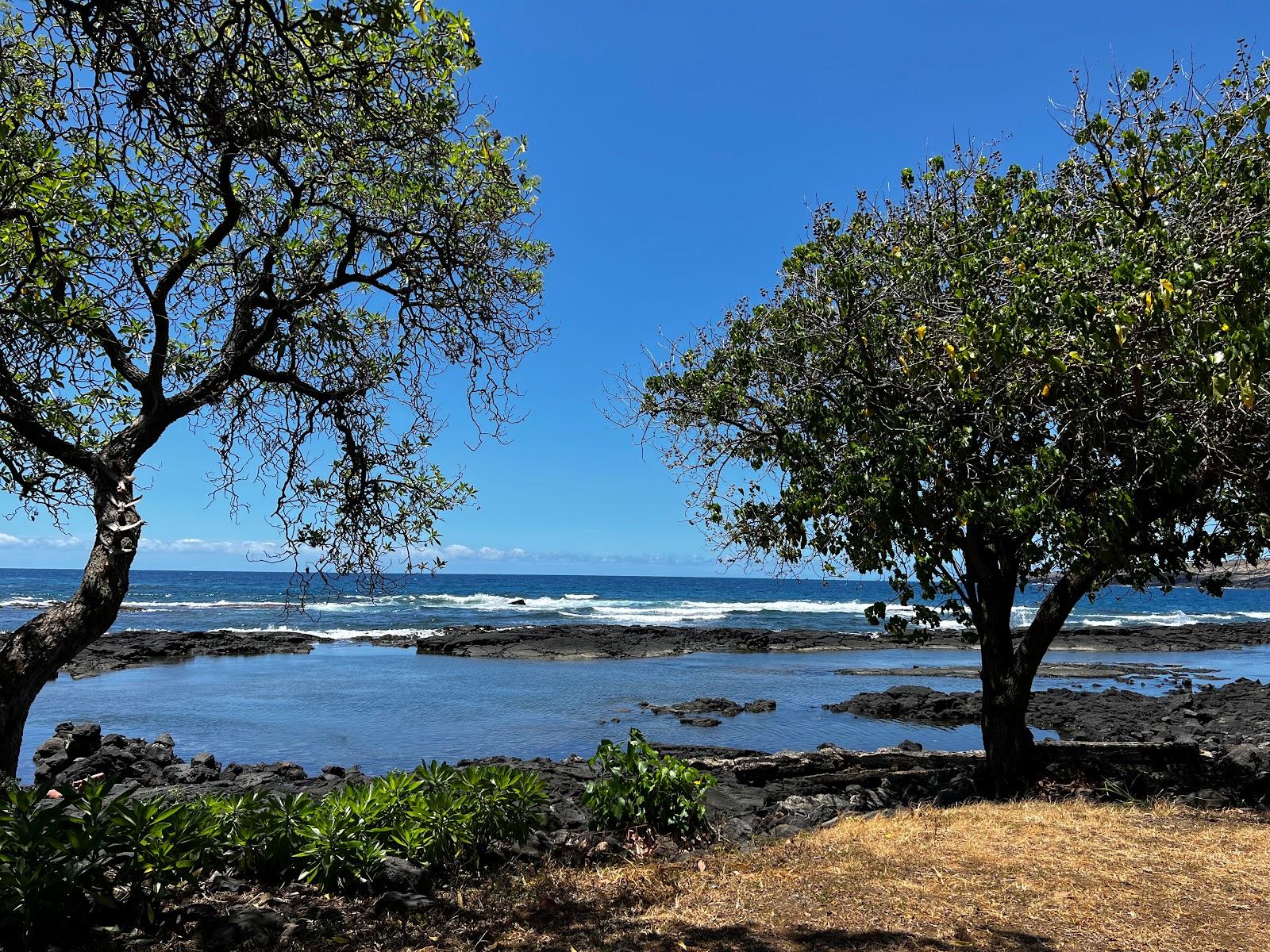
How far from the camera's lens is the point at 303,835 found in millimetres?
5715

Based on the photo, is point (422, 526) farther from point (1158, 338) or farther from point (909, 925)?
point (1158, 338)

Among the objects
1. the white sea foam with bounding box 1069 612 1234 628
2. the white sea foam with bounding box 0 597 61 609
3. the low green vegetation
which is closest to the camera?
the low green vegetation

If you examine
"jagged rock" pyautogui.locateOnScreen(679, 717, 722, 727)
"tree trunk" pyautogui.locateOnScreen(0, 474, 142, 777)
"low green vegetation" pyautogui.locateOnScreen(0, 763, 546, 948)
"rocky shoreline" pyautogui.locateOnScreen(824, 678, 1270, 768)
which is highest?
"tree trunk" pyautogui.locateOnScreen(0, 474, 142, 777)

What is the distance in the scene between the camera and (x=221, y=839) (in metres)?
5.65

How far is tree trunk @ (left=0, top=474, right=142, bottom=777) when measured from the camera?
534 cm

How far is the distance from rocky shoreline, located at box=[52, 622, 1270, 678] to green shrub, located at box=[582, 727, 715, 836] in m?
25.1

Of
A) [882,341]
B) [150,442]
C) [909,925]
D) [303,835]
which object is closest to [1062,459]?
[882,341]

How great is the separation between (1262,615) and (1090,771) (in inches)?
2711

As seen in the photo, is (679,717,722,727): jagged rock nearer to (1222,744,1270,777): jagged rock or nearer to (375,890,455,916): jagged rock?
(1222,744,1270,777): jagged rock

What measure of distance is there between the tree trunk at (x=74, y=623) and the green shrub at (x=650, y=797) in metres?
4.13

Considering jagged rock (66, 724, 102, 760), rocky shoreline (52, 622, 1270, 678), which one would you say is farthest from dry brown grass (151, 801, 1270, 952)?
rocky shoreline (52, 622, 1270, 678)

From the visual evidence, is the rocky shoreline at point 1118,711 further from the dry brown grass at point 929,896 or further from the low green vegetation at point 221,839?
the low green vegetation at point 221,839

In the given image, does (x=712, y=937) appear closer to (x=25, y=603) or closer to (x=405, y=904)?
(x=405, y=904)

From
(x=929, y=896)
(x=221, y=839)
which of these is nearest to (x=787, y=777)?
(x=929, y=896)
